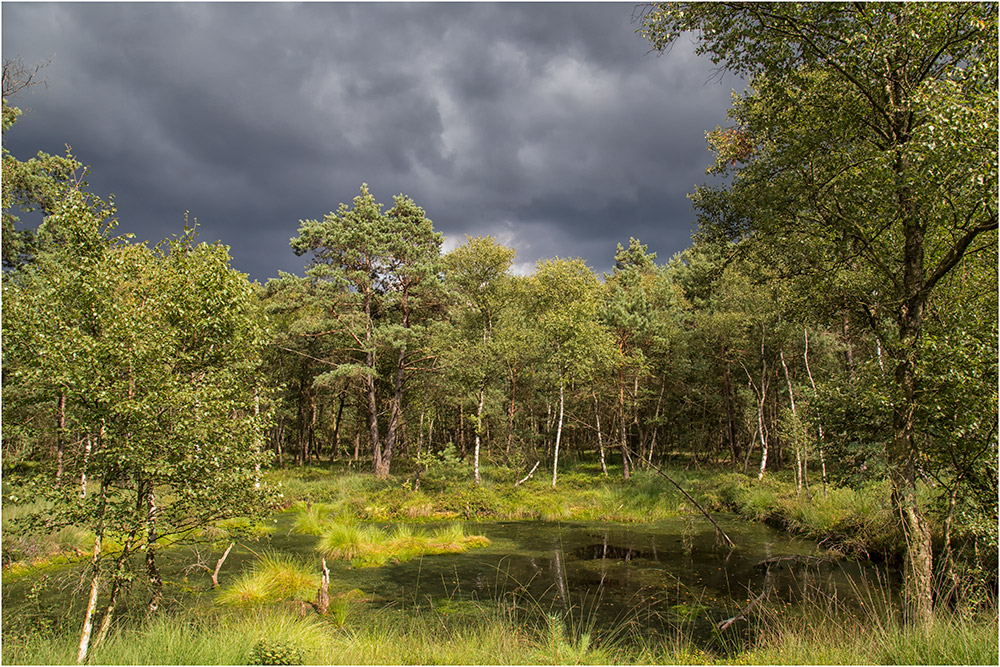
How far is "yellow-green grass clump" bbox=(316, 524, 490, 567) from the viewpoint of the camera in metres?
16.0

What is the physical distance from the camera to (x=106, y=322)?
789 cm

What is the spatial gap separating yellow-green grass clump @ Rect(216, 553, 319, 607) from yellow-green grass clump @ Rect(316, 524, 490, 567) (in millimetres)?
2758

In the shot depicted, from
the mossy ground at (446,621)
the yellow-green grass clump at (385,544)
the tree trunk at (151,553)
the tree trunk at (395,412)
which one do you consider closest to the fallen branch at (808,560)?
the mossy ground at (446,621)

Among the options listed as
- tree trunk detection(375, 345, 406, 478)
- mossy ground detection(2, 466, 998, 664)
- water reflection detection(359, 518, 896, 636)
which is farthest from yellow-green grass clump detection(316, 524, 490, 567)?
tree trunk detection(375, 345, 406, 478)

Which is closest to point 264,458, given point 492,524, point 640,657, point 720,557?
point 640,657

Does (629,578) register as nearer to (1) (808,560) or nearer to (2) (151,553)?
(1) (808,560)

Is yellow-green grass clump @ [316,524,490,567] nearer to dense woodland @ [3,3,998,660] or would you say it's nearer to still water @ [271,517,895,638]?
still water @ [271,517,895,638]

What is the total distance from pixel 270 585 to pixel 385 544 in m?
5.14

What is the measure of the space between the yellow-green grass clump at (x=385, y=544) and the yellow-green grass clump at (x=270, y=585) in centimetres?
276

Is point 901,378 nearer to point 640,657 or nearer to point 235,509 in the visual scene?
point 640,657

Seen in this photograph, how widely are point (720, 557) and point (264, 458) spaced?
13.6 m

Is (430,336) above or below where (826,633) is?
above

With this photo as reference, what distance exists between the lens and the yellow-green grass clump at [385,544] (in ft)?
52.5

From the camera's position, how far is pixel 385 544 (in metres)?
16.8
